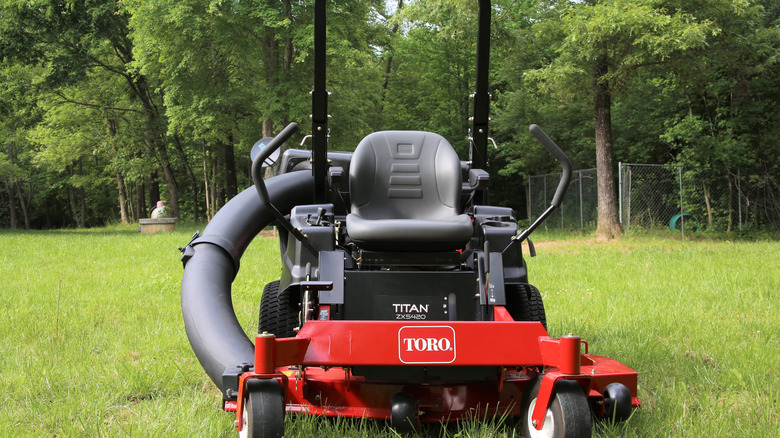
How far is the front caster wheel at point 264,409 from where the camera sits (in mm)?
2406

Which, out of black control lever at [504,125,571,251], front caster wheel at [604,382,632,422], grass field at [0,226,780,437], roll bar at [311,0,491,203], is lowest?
grass field at [0,226,780,437]

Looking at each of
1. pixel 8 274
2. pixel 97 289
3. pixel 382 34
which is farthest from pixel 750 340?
pixel 382 34

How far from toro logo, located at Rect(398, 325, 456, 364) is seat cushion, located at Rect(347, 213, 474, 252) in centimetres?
62

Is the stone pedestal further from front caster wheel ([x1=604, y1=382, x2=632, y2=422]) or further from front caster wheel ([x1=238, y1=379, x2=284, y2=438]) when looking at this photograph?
front caster wheel ([x1=604, y1=382, x2=632, y2=422])

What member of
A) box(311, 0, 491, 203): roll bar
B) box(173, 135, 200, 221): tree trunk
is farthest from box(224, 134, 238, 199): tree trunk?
box(311, 0, 491, 203): roll bar

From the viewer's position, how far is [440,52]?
2780 cm

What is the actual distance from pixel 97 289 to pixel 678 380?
5981 mm

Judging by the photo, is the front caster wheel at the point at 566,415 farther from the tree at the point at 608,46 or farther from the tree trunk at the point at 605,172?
the tree trunk at the point at 605,172

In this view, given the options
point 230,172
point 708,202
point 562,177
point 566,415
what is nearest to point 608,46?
point 708,202

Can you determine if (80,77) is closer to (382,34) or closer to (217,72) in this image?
(217,72)

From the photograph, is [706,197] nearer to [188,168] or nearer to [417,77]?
[417,77]

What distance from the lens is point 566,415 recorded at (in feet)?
7.81

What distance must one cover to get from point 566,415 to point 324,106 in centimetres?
217

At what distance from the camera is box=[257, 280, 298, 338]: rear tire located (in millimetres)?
3760
